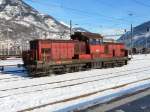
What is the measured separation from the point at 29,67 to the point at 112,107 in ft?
43.6

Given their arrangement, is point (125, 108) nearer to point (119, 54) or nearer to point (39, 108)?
point (39, 108)

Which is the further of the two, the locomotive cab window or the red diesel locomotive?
the locomotive cab window

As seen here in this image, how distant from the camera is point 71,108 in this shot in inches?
484

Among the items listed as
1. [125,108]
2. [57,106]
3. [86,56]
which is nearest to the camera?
[125,108]

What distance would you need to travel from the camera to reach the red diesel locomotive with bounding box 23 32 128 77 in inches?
998

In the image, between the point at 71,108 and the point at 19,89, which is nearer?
the point at 71,108

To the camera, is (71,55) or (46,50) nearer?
(46,50)

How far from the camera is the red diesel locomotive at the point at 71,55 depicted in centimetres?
2536

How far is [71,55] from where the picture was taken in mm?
28453

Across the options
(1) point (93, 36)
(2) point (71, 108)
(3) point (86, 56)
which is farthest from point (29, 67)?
(2) point (71, 108)

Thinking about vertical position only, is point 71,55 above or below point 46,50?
below

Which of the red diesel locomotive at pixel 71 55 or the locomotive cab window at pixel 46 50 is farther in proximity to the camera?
the locomotive cab window at pixel 46 50

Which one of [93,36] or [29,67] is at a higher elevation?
[93,36]

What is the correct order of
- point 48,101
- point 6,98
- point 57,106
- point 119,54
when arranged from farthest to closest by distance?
point 119,54 → point 6,98 → point 48,101 → point 57,106
